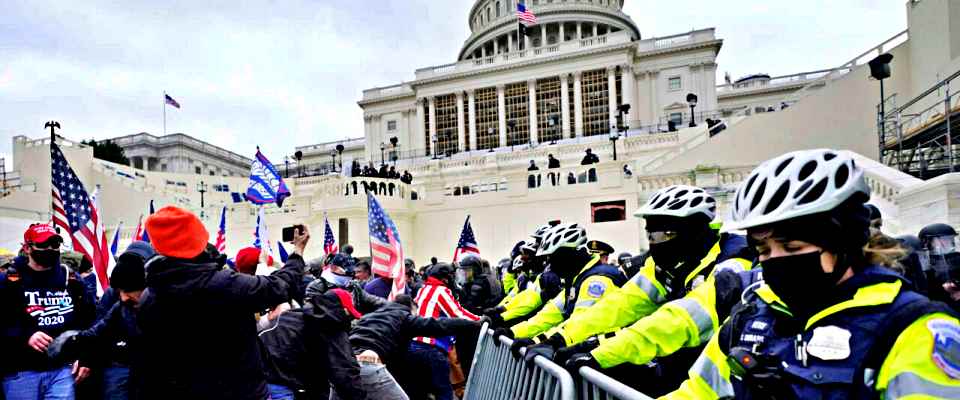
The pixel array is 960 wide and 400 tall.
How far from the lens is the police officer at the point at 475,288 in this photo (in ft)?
31.5

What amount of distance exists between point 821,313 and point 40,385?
4.96m

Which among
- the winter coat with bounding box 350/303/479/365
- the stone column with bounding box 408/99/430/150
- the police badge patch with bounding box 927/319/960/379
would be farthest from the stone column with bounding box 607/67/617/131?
the police badge patch with bounding box 927/319/960/379

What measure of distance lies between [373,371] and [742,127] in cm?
2583

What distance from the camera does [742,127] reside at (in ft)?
90.8

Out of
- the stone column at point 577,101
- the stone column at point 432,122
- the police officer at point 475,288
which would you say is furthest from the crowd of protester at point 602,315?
the stone column at point 432,122

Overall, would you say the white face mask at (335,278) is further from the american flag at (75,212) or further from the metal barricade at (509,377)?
the american flag at (75,212)

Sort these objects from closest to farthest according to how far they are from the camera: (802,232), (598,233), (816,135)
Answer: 1. (802,232)
2. (598,233)
3. (816,135)

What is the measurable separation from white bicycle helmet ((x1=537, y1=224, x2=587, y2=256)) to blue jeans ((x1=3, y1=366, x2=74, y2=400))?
3.43 metres

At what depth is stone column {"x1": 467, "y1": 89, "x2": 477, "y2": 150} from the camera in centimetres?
6500

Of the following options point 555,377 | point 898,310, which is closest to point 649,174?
point 555,377

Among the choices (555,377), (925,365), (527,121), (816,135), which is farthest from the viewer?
(527,121)

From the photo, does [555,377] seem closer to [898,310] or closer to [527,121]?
[898,310]

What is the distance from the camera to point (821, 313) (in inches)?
73.4

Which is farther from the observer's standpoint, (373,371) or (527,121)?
(527,121)
